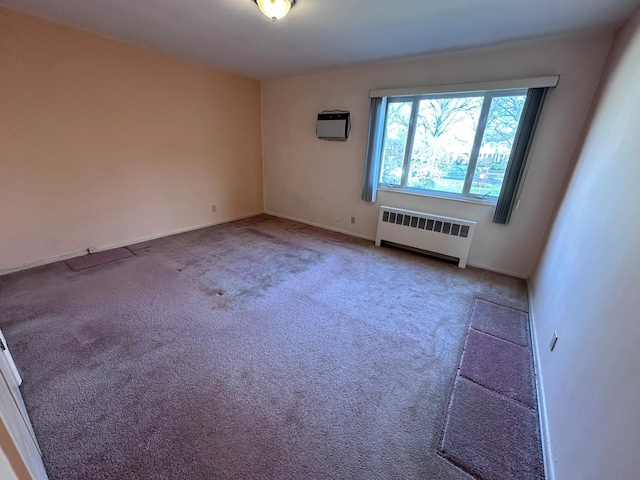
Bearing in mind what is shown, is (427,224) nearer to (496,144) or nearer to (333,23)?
(496,144)

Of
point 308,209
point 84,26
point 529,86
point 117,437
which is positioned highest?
point 84,26

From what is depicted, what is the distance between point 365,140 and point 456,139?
1.17m

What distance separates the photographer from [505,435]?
1.31 m

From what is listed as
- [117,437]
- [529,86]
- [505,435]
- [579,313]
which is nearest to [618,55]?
[529,86]

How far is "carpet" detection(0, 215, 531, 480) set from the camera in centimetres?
119

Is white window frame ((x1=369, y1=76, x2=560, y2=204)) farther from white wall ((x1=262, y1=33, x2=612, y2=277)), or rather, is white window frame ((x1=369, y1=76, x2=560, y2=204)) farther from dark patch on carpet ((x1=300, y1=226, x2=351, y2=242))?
dark patch on carpet ((x1=300, y1=226, x2=351, y2=242))

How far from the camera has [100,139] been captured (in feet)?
9.65

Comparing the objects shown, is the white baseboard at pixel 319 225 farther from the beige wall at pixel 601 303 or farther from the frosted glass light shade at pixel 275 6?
the frosted glass light shade at pixel 275 6

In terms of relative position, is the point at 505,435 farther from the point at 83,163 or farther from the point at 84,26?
the point at 84,26

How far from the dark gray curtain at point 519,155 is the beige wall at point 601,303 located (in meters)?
0.45

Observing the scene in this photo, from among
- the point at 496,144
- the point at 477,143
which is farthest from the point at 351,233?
the point at 496,144

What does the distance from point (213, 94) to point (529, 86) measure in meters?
3.91

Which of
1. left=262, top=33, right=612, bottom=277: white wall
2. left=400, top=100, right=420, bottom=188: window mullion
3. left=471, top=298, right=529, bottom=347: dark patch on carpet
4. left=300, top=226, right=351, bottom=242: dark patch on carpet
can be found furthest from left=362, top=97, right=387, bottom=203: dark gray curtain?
left=471, top=298, right=529, bottom=347: dark patch on carpet

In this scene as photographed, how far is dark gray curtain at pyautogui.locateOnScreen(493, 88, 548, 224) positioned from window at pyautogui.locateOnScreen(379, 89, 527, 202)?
122 millimetres
